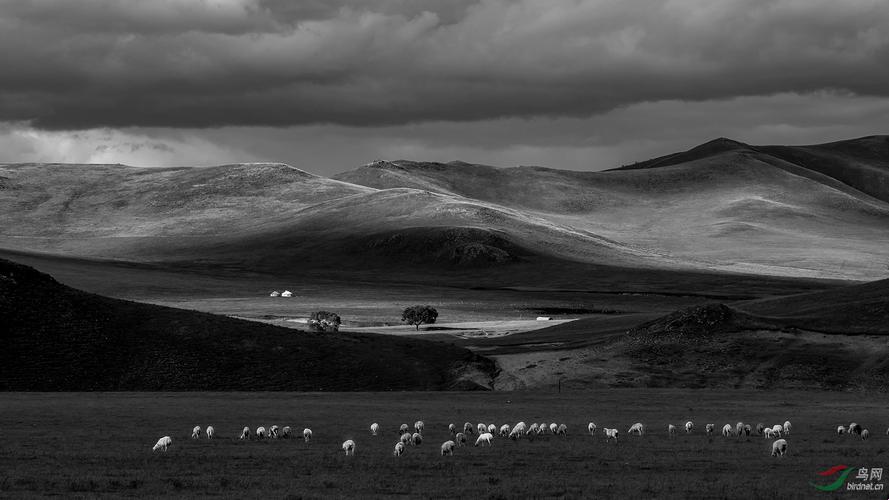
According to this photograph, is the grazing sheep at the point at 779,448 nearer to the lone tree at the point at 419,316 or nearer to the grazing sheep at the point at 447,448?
the grazing sheep at the point at 447,448

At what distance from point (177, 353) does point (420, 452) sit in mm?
49321

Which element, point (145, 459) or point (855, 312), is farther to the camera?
point (855, 312)

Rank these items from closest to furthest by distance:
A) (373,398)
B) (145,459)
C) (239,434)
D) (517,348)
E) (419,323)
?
1. (145,459)
2. (239,434)
3. (373,398)
4. (517,348)
5. (419,323)

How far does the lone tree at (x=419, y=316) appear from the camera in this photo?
141 m

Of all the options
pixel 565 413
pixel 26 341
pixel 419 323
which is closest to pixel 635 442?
pixel 565 413

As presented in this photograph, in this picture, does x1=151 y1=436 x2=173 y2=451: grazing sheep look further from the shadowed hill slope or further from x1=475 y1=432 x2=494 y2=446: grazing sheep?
the shadowed hill slope

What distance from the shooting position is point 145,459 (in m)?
38.8

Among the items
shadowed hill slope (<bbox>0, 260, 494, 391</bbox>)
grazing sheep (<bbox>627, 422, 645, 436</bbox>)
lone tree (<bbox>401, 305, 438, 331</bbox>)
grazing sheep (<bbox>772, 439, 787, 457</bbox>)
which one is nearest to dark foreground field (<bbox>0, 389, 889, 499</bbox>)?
grazing sheep (<bbox>772, 439, 787, 457</bbox>)

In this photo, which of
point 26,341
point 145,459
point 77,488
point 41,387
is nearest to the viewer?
point 77,488

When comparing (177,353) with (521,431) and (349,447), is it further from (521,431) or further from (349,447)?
(349,447)

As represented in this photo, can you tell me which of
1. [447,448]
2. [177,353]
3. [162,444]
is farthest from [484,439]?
[177,353]

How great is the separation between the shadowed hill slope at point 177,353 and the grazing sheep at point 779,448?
41062 millimetres

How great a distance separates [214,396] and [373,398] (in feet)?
34.3

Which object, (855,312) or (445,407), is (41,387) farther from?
(855,312)
